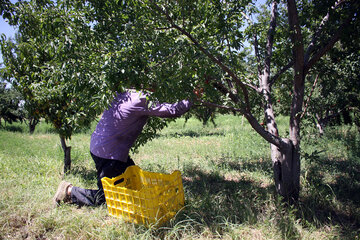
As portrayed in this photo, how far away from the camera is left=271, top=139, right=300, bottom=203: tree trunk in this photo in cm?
318

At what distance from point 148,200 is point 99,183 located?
3.23ft

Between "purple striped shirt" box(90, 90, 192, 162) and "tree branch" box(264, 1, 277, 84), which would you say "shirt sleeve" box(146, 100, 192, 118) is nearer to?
"purple striped shirt" box(90, 90, 192, 162)

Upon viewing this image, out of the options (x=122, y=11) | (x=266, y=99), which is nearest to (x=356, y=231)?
(x=266, y=99)

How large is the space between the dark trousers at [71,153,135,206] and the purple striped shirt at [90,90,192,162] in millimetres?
93

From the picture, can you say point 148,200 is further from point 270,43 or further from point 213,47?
point 270,43

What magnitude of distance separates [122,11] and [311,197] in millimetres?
3099

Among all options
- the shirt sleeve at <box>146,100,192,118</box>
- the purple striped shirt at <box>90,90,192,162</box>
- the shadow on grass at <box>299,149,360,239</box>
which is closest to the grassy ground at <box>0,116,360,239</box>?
the shadow on grass at <box>299,149,360,239</box>

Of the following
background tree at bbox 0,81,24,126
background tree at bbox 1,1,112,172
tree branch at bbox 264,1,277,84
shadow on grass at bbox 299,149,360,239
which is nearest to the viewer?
background tree at bbox 1,1,112,172

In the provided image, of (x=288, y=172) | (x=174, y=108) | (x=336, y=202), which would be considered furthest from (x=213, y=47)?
(x=336, y=202)

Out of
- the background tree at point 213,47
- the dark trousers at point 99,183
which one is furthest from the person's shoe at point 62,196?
the background tree at point 213,47

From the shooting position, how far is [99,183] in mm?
3293

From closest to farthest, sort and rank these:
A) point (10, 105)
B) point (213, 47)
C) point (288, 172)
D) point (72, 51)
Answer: point (72, 51) < point (213, 47) < point (288, 172) < point (10, 105)

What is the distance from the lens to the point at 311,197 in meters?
3.34

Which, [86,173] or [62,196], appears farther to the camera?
[86,173]
